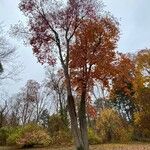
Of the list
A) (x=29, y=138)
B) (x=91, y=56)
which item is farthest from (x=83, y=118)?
(x=29, y=138)

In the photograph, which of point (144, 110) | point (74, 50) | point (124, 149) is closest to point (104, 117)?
point (144, 110)

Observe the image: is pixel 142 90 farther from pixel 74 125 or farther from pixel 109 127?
pixel 74 125

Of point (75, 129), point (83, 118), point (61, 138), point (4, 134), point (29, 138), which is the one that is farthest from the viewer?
point (4, 134)

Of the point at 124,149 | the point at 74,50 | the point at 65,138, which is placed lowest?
the point at 124,149

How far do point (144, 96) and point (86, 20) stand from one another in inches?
922

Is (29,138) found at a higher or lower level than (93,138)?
lower

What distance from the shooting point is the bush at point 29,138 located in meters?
35.6

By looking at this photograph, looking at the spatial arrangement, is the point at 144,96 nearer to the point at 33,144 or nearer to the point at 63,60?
the point at 33,144

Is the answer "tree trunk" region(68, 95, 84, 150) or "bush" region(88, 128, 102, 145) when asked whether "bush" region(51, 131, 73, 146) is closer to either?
→ "bush" region(88, 128, 102, 145)

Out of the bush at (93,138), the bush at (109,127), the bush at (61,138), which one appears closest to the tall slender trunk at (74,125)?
the bush at (61,138)

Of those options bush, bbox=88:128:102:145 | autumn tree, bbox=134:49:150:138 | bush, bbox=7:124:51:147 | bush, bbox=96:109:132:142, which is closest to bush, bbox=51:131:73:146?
bush, bbox=7:124:51:147

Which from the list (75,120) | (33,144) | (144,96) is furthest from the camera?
(144,96)

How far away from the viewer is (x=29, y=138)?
35750 mm

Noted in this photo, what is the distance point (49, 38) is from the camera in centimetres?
2430
